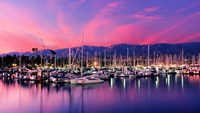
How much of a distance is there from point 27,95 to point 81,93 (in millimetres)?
7353

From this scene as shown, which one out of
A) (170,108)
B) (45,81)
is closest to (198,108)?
(170,108)

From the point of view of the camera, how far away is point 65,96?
39.1m

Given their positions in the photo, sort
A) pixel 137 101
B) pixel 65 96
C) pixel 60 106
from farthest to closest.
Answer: pixel 65 96 → pixel 137 101 → pixel 60 106

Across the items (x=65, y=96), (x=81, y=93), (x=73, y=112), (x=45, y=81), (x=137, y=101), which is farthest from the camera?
(x=45, y=81)

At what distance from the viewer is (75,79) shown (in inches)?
2114

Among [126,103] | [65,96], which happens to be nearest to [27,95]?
[65,96]

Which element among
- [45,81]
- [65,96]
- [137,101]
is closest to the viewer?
[137,101]

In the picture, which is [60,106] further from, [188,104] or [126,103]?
[188,104]

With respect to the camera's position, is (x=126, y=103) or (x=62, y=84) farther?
(x=62, y=84)

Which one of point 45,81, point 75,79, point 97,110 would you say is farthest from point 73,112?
point 45,81

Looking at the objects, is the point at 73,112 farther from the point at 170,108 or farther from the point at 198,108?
the point at 198,108

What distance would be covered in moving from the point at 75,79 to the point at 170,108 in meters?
26.4

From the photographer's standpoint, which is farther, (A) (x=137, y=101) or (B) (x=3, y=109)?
(A) (x=137, y=101)

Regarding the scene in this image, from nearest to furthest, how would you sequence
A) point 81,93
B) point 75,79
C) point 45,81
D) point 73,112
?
point 73,112 → point 81,93 → point 75,79 → point 45,81
